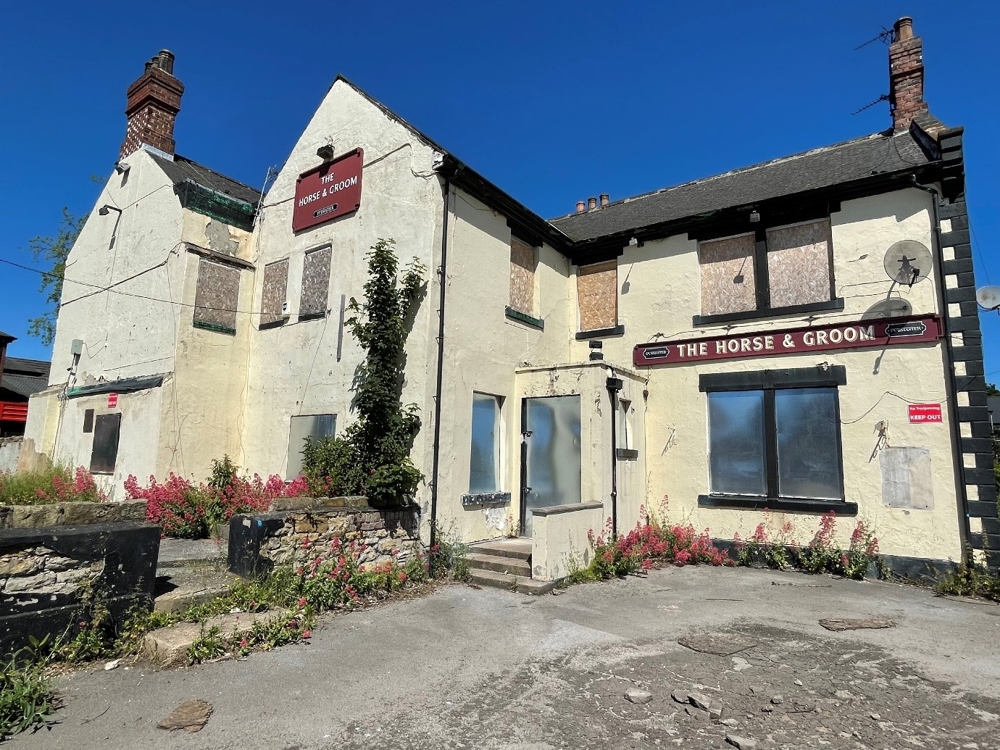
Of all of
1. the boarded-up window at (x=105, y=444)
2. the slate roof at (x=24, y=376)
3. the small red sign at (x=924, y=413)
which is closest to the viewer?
the small red sign at (x=924, y=413)

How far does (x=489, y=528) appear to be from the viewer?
10.1 m

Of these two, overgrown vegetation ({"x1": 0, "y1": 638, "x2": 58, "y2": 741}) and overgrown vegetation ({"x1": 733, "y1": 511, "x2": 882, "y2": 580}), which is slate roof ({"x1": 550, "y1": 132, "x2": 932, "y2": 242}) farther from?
overgrown vegetation ({"x1": 0, "y1": 638, "x2": 58, "y2": 741})

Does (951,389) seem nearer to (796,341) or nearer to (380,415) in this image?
(796,341)

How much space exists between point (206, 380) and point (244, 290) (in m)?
2.22

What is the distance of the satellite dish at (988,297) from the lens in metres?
8.89

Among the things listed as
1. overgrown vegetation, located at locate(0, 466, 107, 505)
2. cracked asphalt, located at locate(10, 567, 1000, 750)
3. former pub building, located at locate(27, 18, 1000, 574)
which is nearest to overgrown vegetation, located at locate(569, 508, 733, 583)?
former pub building, located at locate(27, 18, 1000, 574)

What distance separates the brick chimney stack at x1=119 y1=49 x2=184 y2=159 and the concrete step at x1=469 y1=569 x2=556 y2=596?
12.8 metres

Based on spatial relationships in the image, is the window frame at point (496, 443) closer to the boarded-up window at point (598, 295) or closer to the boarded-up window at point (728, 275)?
the boarded-up window at point (598, 295)

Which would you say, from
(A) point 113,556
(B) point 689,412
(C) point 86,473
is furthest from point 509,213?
(C) point 86,473

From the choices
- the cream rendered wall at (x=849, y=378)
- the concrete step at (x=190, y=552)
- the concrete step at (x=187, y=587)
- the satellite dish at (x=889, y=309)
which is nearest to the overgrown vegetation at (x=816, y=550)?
the cream rendered wall at (x=849, y=378)

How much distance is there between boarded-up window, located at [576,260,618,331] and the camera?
41.1ft

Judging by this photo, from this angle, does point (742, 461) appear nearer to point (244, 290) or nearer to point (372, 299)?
point (372, 299)

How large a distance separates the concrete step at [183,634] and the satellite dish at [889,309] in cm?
1007

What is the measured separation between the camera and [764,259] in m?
10.8
